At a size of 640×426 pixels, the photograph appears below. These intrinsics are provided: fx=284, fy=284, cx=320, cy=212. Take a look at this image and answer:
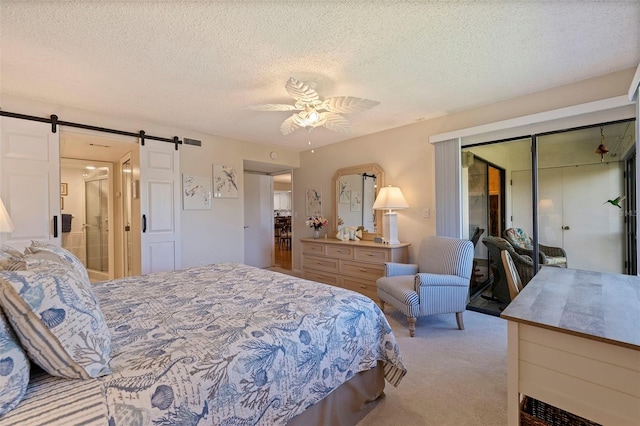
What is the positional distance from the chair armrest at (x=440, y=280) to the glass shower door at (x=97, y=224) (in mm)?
5357

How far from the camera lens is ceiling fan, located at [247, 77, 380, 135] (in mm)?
2267

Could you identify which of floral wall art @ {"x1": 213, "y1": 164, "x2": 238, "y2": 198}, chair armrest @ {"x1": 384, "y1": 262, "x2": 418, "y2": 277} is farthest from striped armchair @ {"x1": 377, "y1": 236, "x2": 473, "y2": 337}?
floral wall art @ {"x1": 213, "y1": 164, "x2": 238, "y2": 198}

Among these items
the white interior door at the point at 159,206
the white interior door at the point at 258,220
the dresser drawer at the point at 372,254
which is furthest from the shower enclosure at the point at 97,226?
the dresser drawer at the point at 372,254

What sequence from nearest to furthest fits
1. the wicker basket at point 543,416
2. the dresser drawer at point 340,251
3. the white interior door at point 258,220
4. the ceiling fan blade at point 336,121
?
the wicker basket at point 543,416 < the ceiling fan blade at point 336,121 < the dresser drawer at point 340,251 < the white interior door at point 258,220

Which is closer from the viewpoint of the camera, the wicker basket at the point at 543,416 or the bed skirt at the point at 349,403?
the wicker basket at the point at 543,416

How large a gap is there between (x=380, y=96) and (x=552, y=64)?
1.42m

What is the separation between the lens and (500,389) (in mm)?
1924

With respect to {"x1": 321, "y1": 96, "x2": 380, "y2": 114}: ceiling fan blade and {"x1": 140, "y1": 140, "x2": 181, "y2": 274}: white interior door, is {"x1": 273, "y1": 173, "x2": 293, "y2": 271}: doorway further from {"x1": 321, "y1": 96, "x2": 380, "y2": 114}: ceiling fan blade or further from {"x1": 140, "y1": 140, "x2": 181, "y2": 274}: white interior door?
{"x1": 321, "y1": 96, "x2": 380, "y2": 114}: ceiling fan blade

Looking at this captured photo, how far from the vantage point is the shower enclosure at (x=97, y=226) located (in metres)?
5.20

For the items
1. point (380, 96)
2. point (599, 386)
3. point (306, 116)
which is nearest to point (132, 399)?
point (599, 386)

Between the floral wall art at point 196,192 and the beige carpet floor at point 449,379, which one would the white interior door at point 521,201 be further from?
the floral wall art at point 196,192

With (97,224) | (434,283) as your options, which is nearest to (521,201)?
(434,283)

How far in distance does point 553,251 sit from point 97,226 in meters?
7.24

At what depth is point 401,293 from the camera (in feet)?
9.20
